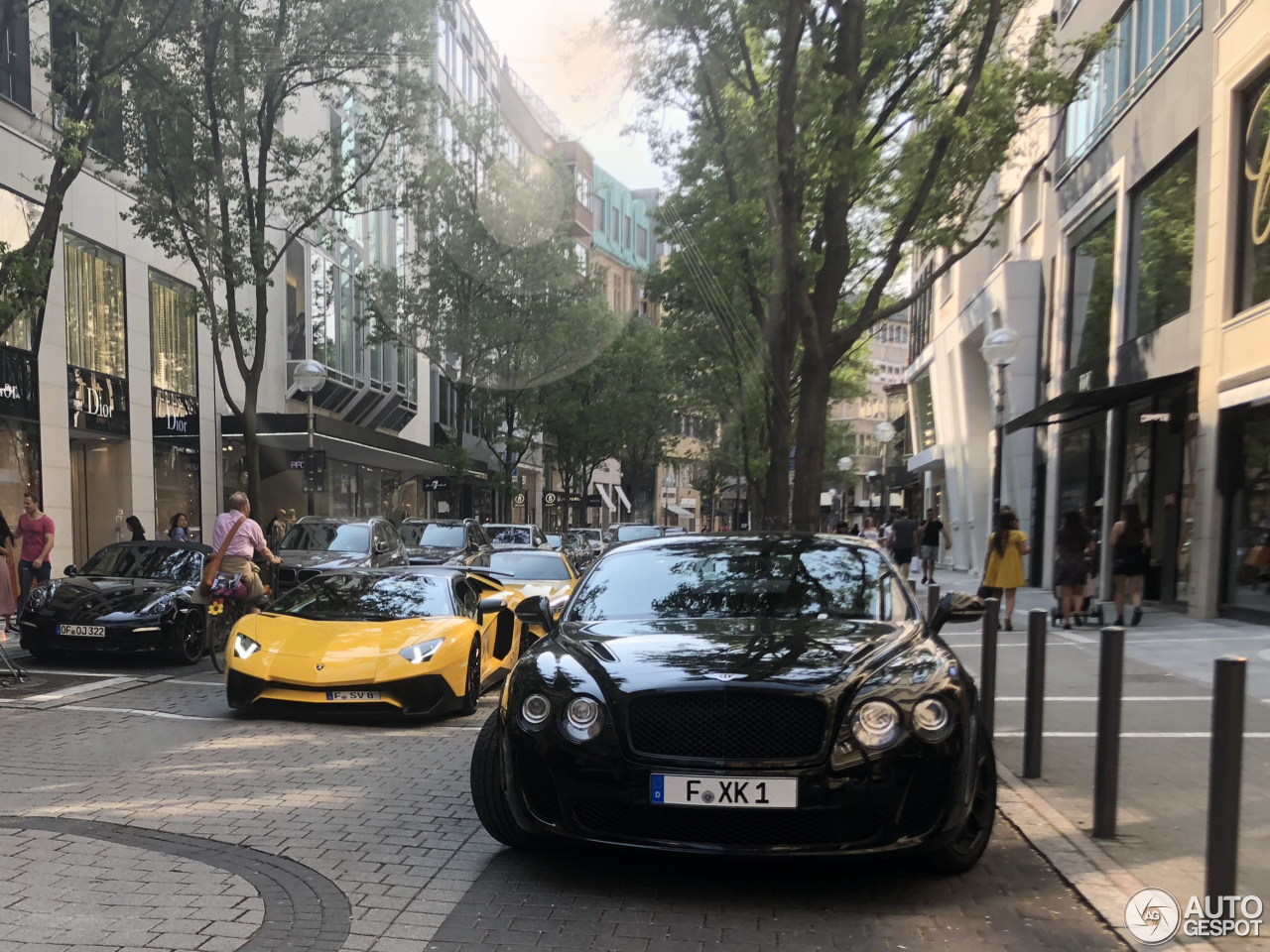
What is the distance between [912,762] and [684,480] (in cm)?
Answer: 9635

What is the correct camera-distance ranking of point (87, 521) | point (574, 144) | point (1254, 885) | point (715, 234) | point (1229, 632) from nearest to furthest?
point (1254, 885)
point (1229, 632)
point (715, 234)
point (87, 521)
point (574, 144)

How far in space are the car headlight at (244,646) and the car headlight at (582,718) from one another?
14.7ft

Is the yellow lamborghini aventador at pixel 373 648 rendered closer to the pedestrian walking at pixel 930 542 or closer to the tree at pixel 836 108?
the tree at pixel 836 108

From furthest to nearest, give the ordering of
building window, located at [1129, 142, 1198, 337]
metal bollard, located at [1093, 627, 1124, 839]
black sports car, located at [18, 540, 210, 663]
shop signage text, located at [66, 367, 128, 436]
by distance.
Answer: shop signage text, located at [66, 367, 128, 436] < building window, located at [1129, 142, 1198, 337] < black sports car, located at [18, 540, 210, 663] < metal bollard, located at [1093, 627, 1124, 839]

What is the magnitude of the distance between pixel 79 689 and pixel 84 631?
128 centimetres

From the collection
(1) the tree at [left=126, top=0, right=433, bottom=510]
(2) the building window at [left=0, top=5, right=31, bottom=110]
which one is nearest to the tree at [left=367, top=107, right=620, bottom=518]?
(1) the tree at [left=126, top=0, right=433, bottom=510]

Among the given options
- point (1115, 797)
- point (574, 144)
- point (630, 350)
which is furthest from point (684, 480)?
point (1115, 797)

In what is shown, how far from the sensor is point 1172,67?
628 inches

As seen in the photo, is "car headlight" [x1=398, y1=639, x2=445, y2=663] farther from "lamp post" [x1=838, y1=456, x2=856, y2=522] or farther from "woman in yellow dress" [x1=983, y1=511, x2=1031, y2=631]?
"lamp post" [x1=838, y1=456, x2=856, y2=522]

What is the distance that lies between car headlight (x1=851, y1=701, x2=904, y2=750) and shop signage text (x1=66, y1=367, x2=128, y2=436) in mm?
18563

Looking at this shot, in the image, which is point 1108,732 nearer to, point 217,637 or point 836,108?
point 217,637

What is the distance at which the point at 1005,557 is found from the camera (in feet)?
45.1

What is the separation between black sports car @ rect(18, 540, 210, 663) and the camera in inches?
393

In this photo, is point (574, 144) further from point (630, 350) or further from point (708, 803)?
point (708, 803)
